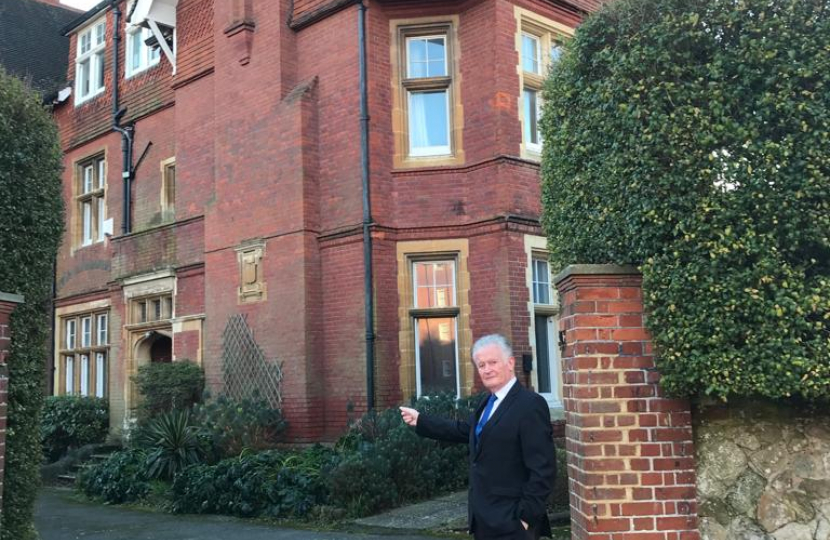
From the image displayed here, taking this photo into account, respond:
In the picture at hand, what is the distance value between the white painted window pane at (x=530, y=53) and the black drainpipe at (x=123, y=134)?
8.72 meters

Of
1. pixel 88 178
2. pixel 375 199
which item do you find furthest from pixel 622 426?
pixel 88 178

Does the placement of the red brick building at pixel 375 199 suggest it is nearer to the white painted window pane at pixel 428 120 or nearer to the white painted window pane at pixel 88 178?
the white painted window pane at pixel 428 120

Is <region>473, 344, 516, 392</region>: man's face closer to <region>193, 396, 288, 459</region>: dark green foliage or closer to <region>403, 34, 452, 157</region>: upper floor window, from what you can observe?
<region>193, 396, 288, 459</region>: dark green foliage

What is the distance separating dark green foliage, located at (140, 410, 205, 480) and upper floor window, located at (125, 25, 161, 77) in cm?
827

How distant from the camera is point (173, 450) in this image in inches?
448

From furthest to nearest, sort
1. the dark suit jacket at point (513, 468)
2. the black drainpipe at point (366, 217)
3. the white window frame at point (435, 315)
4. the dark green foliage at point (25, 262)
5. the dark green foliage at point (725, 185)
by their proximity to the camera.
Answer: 1. the white window frame at point (435, 315)
2. the black drainpipe at point (366, 217)
3. the dark green foliage at point (25, 262)
4. the dark green foliage at point (725, 185)
5. the dark suit jacket at point (513, 468)

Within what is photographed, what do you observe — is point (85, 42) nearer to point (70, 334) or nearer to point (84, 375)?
point (70, 334)

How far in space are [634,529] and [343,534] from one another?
15.3ft

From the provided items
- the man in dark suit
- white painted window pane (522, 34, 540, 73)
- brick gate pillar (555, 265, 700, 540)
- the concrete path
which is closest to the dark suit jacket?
the man in dark suit

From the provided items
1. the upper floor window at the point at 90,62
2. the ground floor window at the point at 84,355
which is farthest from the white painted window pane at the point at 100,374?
the upper floor window at the point at 90,62

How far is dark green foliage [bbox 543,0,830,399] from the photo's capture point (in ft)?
12.9

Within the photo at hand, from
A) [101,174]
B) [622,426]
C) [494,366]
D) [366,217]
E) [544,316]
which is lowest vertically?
[622,426]

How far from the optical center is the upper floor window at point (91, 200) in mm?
17812

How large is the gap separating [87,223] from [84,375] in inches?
136
